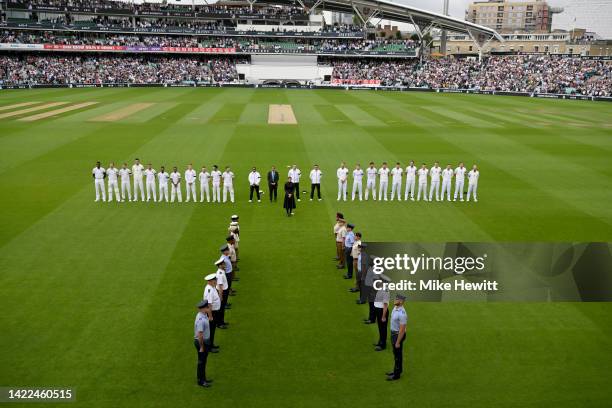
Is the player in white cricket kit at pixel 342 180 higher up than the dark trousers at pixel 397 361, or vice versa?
the player in white cricket kit at pixel 342 180

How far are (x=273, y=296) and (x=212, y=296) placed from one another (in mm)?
2382

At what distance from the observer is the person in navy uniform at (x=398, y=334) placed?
834 centimetres

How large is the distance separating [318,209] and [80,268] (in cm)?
810

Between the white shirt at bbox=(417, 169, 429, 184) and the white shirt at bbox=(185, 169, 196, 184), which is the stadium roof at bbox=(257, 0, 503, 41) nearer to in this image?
the white shirt at bbox=(417, 169, 429, 184)

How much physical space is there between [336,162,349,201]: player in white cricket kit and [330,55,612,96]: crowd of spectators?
177ft

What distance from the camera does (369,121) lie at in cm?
3847

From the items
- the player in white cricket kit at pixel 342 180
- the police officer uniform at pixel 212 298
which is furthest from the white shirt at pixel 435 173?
the police officer uniform at pixel 212 298

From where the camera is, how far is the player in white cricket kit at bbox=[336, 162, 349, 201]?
18.5m

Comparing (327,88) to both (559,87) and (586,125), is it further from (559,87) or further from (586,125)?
(586,125)

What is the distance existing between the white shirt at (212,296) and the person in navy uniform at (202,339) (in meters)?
0.88

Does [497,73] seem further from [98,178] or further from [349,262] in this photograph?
[349,262]

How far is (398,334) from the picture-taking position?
8406 mm

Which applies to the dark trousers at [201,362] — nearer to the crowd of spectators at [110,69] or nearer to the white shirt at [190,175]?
the white shirt at [190,175]

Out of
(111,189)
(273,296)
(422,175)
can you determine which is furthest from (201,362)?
(422,175)
